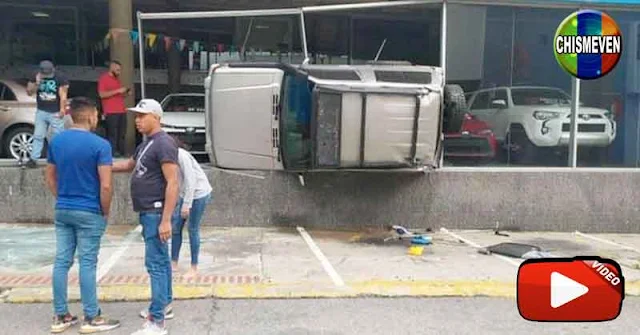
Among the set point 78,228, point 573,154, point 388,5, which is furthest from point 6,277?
point 573,154

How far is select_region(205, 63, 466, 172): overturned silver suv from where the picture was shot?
8242 millimetres

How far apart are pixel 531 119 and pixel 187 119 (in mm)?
5565

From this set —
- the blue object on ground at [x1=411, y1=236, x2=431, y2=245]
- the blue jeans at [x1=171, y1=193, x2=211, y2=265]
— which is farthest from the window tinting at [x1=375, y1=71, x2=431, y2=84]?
the blue jeans at [x1=171, y1=193, x2=211, y2=265]

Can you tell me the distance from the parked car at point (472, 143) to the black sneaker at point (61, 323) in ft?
20.2

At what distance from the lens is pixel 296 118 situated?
28.5 feet

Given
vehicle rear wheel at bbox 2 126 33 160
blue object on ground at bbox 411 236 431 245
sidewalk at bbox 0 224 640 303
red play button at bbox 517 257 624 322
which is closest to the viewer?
red play button at bbox 517 257 624 322

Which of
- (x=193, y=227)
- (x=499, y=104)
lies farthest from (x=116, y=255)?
(x=499, y=104)

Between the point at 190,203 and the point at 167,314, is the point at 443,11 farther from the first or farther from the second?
the point at 167,314

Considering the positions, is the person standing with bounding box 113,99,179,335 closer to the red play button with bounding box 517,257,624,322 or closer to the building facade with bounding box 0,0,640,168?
the red play button with bounding box 517,257,624,322

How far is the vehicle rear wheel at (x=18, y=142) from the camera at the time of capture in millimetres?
10297

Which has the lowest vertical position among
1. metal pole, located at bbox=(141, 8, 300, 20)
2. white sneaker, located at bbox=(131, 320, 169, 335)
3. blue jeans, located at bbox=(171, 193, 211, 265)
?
white sneaker, located at bbox=(131, 320, 169, 335)

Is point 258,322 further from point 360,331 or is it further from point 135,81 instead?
point 135,81

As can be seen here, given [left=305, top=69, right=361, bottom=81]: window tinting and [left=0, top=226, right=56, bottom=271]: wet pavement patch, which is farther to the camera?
[left=305, top=69, right=361, bottom=81]: window tinting

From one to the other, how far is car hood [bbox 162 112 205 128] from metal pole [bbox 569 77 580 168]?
19.2 feet
